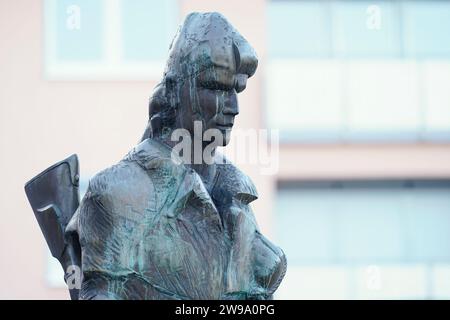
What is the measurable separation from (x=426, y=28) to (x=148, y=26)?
2832 millimetres

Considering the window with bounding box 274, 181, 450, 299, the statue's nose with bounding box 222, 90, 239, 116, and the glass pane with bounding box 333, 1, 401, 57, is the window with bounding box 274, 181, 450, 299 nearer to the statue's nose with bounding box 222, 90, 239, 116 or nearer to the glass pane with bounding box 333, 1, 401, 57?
the glass pane with bounding box 333, 1, 401, 57

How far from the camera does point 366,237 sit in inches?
470

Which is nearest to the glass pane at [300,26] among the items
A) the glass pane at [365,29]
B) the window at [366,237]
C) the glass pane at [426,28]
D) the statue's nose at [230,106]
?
the glass pane at [365,29]

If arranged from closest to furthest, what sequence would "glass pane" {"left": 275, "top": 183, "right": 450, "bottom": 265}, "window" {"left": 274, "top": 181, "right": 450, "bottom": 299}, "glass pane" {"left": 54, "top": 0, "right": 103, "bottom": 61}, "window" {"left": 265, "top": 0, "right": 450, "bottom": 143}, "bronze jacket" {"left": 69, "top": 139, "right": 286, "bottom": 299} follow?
"bronze jacket" {"left": 69, "top": 139, "right": 286, "bottom": 299} → "glass pane" {"left": 54, "top": 0, "right": 103, "bottom": 61} → "window" {"left": 265, "top": 0, "right": 450, "bottom": 143} → "window" {"left": 274, "top": 181, "right": 450, "bottom": 299} → "glass pane" {"left": 275, "top": 183, "right": 450, "bottom": 265}

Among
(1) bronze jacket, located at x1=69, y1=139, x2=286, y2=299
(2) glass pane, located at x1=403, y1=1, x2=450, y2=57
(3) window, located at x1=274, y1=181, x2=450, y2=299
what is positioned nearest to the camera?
(1) bronze jacket, located at x1=69, y1=139, x2=286, y2=299

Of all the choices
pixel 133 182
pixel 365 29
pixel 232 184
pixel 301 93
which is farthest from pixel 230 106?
pixel 365 29

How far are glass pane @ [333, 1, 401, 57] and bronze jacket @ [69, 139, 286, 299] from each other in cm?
828

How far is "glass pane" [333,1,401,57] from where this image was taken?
1191 cm

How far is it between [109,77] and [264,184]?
1778mm

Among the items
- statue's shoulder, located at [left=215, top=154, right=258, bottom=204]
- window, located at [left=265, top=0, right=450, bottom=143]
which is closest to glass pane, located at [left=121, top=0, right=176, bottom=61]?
window, located at [left=265, top=0, right=450, bottom=143]

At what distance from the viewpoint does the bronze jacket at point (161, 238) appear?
352 centimetres

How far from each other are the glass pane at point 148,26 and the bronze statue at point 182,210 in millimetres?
7651
